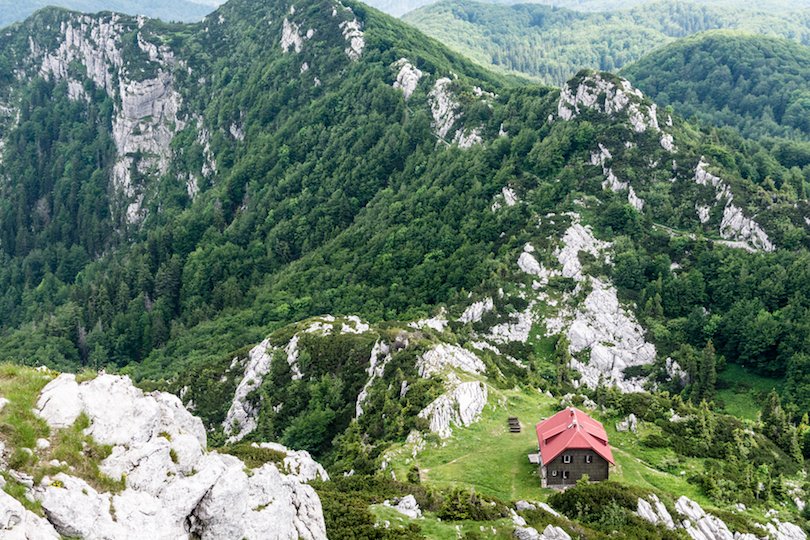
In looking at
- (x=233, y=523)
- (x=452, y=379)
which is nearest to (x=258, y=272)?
(x=452, y=379)

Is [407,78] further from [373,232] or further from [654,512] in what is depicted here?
[654,512]

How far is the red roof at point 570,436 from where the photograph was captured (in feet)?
170

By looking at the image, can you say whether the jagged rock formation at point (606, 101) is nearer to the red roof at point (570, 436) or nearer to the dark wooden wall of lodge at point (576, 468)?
the red roof at point (570, 436)

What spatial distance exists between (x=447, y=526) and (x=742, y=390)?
62.7 m

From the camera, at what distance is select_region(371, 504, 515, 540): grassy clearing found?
39938mm

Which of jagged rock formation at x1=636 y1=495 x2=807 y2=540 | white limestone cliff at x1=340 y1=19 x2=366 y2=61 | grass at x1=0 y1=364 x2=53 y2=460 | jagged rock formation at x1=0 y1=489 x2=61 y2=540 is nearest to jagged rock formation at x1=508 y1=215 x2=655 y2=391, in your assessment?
jagged rock formation at x1=636 y1=495 x2=807 y2=540

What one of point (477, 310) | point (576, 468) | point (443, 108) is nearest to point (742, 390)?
point (477, 310)

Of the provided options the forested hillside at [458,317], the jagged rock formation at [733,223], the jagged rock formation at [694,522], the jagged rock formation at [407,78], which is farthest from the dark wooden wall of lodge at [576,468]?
the jagged rock formation at [407,78]

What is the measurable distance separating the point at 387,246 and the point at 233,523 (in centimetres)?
9847

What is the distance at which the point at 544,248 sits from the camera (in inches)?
4107

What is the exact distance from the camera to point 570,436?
52.5 m

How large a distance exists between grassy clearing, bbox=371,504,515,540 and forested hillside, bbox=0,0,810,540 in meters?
0.20

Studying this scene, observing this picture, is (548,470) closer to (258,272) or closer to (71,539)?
(71,539)

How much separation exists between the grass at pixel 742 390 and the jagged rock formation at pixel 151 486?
66.4 metres
